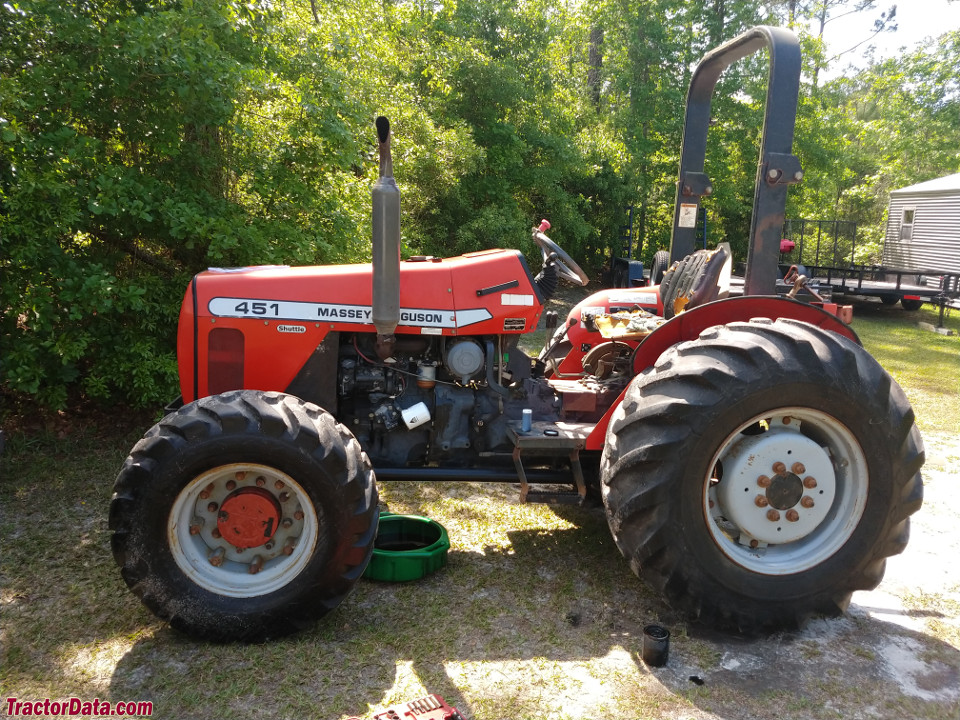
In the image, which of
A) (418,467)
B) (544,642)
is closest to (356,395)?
(418,467)

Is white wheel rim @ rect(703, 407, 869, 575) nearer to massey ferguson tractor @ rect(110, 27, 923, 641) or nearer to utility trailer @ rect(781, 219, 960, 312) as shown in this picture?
massey ferguson tractor @ rect(110, 27, 923, 641)

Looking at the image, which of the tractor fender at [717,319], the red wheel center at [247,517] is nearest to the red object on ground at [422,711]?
the red wheel center at [247,517]

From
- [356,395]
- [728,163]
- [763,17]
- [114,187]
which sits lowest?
[356,395]

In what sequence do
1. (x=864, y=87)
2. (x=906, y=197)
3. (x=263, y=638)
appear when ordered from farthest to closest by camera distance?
(x=864, y=87) < (x=906, y=197) < (x=263, y=638)

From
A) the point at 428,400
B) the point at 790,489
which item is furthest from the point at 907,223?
the point at 428,400

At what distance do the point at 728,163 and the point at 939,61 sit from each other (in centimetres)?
1153

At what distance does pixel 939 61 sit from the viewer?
22.5 m

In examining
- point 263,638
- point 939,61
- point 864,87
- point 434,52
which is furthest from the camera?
point 864,87

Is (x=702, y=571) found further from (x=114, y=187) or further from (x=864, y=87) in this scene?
(x=864, y=87)

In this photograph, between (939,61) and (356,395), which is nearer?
(356,395)

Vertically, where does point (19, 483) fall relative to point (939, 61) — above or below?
below

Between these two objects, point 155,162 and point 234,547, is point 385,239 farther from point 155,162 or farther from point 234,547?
point 155,162

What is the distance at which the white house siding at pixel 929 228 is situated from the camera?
57.9ft

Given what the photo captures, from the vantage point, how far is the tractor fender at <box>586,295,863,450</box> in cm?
341
